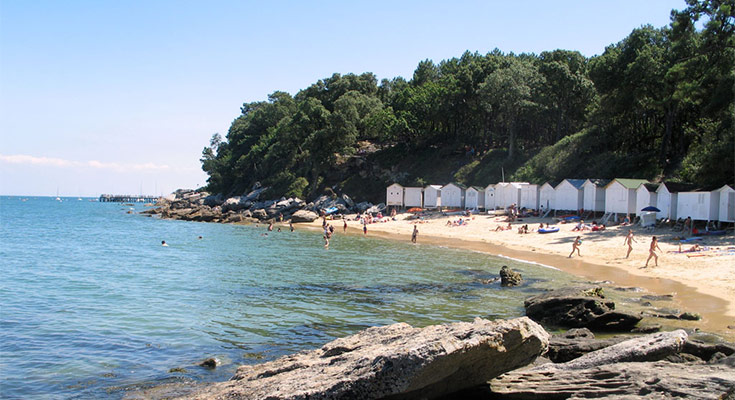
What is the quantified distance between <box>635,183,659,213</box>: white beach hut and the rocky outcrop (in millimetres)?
33358

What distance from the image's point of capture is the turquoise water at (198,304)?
39.9 ft

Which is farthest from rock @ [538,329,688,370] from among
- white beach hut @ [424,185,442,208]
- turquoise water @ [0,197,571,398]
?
white beach hut @ [424,185,442,208]

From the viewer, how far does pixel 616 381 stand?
7098mm

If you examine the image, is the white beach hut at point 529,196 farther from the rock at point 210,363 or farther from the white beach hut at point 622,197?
the rock at point 210,363

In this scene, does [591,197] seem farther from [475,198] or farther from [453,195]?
[453,195]

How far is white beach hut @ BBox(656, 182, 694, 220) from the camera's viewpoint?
35.7 m

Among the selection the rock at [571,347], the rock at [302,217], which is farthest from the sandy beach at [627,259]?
the rock at [302,217]

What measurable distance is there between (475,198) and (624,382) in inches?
2067

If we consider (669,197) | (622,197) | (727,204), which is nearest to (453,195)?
(622,197)

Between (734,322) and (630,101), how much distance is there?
39.9m

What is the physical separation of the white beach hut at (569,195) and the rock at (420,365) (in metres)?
41.8

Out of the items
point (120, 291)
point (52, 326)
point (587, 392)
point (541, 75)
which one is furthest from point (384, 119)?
point (587, 392)

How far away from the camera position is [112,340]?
46.7ft

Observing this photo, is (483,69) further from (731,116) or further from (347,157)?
(731,116)
